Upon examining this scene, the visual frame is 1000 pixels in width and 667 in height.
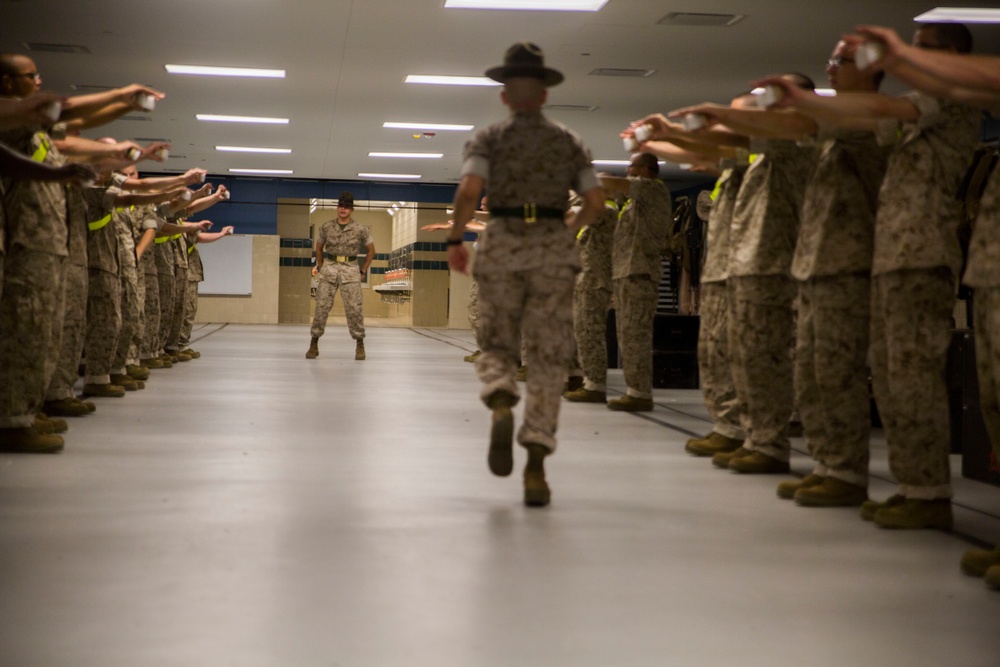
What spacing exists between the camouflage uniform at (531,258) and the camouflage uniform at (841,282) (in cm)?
77

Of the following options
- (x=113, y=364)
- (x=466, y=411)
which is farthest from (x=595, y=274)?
(x=113, y=364)

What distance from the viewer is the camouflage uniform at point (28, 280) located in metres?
4.29

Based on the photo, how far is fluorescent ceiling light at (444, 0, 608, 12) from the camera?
9.15m

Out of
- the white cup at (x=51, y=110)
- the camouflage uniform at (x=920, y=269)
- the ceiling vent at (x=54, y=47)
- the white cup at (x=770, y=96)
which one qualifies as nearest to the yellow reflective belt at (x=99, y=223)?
the white cup at (x=51, y=110)

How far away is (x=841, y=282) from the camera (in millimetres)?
3570

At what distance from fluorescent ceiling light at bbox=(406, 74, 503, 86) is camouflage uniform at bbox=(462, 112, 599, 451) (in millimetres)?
8925

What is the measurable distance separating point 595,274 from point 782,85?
4559 mm

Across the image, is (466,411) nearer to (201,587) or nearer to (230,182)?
(201,587)

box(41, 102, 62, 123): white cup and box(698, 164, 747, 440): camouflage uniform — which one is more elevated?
box(41, 102, 62, 123): white cup

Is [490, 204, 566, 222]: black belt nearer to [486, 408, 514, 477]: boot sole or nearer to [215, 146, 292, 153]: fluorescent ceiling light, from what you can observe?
[486, 408, 514, 477]: boot sole

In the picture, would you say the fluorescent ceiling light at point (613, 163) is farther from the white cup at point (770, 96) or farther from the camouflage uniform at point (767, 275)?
the white cup at point (770, 96)

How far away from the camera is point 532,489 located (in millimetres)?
3666

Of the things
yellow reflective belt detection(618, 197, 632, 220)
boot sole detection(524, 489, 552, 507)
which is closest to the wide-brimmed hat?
boot sole detection(524, 489, 552, 507)

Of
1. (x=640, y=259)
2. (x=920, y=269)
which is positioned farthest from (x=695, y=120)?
(x=640, y=259)
